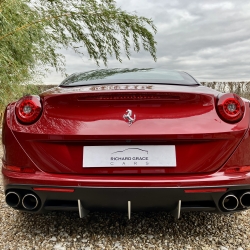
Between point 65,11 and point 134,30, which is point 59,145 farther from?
point 134,30

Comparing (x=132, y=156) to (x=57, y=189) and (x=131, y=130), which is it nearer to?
(x=131, y=130)

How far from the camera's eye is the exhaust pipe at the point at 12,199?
6.09 feet

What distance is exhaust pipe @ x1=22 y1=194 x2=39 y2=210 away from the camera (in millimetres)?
1827

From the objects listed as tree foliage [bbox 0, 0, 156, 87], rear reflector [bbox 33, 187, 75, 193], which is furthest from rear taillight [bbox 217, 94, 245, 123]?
tree foliage [bbox 0, 0, 156, 87]

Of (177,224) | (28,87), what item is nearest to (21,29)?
(28,87)

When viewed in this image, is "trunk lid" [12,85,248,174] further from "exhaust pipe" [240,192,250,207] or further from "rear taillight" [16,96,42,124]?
"exhaust pipe" [240,192,250,207]

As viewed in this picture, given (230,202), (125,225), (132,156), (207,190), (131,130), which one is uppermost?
(131,130)

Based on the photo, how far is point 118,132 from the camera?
67.4 inches

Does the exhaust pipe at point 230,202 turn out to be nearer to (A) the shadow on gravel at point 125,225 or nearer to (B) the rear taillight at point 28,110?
(A) the shadow on gravel at point 125,225

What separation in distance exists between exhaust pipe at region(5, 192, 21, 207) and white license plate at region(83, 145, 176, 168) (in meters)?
0.52

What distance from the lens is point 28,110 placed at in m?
1.85

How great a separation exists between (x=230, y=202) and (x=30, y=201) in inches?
49.0

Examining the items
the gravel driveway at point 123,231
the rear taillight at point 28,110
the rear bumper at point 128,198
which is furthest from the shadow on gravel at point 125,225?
the rear taillight at point 28,110

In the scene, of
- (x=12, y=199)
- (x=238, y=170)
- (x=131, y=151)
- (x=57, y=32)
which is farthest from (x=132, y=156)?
(x=57, y=32)
